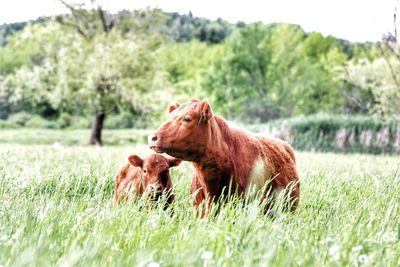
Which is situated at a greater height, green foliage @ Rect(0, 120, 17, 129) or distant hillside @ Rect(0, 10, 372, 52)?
distant hillside @ Rect(0, 10, 372, 52)

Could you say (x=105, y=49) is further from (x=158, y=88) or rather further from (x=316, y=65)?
(x=316, y=65)

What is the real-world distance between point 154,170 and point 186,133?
89 cm

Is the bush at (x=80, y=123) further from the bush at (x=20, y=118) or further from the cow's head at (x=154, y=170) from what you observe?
the cow's head at (x=154, y=170)

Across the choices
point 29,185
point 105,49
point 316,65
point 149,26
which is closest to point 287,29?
point 316,65

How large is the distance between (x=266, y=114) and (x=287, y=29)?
756cm

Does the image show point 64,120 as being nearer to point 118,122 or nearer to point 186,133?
point 118,122

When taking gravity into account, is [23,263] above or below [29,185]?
above

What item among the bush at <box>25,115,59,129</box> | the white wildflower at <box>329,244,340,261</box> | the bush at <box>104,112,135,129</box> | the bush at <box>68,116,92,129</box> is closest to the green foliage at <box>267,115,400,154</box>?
the white wildflower at <box>329,244,340,261</box>

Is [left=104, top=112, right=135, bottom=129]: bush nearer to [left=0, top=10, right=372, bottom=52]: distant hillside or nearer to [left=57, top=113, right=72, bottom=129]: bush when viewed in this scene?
[left=57, top=113, right=72, bottom=129]: bush

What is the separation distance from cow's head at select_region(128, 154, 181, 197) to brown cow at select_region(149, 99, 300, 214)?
0.34 m

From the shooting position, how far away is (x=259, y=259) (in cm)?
311

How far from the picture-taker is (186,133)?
4371mm

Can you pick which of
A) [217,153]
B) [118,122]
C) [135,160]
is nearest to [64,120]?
[118,122]

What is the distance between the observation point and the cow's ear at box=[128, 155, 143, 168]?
5.18 meters
